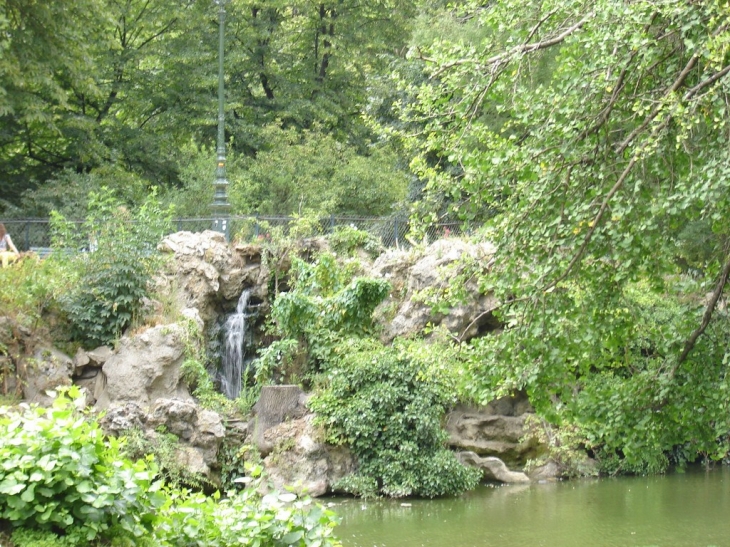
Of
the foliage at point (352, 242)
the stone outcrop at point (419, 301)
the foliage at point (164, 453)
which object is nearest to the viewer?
the foliage at point (164, 453)

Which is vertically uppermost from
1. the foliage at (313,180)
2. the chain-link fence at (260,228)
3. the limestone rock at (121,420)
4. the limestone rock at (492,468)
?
the foliage at (313,180)

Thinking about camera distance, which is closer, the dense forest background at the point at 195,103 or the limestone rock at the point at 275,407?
the limestone rock at the point at 275,407

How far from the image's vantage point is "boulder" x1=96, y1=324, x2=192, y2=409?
14750mm

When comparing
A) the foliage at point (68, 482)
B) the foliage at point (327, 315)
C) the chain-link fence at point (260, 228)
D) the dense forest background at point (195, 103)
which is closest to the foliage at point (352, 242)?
the chain-link fence at point (260, 228)

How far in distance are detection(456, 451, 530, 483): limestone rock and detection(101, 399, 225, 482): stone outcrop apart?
152 inches

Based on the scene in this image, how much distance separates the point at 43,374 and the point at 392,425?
5.52m

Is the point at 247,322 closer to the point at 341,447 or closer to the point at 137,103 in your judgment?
the point at 341,447

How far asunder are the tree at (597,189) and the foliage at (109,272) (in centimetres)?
894

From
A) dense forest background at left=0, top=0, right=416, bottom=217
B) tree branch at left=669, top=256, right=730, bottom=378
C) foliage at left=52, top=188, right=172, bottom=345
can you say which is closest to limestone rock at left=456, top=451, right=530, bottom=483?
foliage at left=52, top=188, right=172, bottom=345

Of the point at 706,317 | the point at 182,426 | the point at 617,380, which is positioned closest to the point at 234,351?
the point at 182,426

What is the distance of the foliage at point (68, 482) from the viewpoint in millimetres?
4781

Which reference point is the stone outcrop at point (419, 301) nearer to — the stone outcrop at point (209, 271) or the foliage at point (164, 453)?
the stone outcrop at point (209, 271)

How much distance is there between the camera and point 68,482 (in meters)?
4.77

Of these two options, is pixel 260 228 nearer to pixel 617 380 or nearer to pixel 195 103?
pixel 195 103
